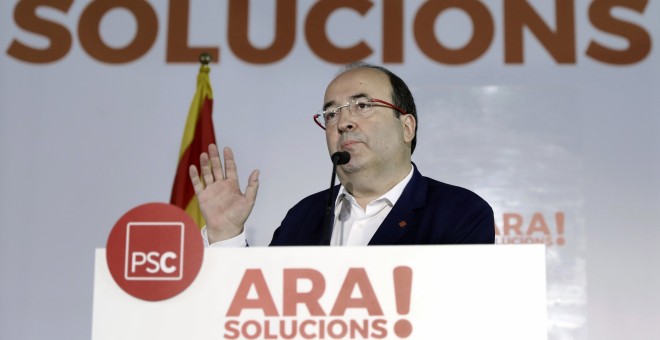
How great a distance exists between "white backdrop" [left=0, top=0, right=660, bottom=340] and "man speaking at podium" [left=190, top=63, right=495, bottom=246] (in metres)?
1.38

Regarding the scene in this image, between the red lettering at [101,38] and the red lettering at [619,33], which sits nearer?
the red lettering at [619,33]

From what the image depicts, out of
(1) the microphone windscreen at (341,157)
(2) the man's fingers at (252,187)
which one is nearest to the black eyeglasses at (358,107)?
(1) the microphone windscreen at (341,157)

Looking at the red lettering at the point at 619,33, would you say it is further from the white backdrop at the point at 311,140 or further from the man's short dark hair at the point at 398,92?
the man's short dark hair at the point at 398,92

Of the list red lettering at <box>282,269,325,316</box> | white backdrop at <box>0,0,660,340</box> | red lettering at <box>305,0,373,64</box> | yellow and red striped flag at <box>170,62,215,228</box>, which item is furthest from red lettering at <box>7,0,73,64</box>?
red lettering at <box>282,269,325,316</box>

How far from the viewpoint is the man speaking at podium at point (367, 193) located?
6.61ft

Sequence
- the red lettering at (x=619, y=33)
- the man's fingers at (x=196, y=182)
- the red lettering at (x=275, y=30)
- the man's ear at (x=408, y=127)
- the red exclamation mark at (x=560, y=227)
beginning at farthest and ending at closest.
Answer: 1. the red lettering at (x=275, y=30)
2. the red lettering at (x=619, y=33)
3. the red exclamation mark at (x=560, y=227)
4. the man's ear at (x=408, y=127)
5. the man's fingers at (x=196, y=182)

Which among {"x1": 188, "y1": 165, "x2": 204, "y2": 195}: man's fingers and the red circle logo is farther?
{"x1": 188, "y1": 165, "x2": 204, "y2": 195}: man's fingers

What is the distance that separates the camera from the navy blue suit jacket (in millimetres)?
1975

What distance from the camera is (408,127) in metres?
2.36

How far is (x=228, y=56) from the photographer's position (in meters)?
3.90

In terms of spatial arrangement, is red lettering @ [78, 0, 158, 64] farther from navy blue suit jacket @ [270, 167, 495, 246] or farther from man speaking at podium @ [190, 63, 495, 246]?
navy blue suit jacket @ [270, 167, 495, 246]

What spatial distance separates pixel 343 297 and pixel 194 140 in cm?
241

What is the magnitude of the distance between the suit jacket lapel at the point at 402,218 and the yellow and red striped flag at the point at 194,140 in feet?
5.23

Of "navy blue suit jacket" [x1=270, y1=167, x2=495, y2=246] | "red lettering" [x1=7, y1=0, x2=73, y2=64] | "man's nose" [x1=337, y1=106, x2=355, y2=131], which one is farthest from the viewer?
"red lettering" [x1=7, y1=0, x2=73, y2=64]
